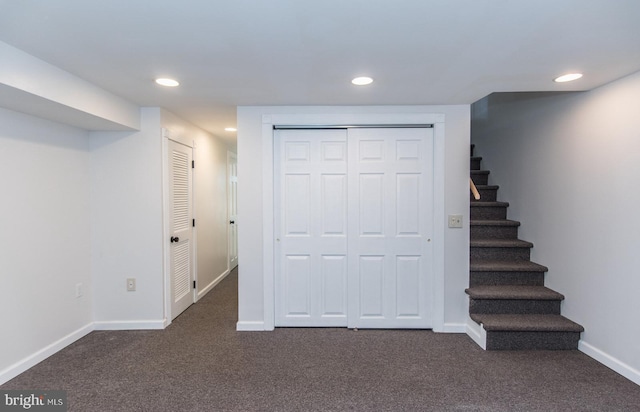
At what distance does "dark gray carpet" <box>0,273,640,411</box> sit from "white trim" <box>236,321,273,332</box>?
72 millimetres

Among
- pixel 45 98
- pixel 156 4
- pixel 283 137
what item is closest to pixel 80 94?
pixel 45 98

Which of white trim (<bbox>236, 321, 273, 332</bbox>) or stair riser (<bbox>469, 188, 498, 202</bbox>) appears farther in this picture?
stair riser (<bbox>469, 188, 498, 202</bbox>)

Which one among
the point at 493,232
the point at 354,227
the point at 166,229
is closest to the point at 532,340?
the point at 493,232

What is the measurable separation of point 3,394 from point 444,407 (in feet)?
9.52

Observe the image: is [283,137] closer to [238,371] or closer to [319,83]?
[319,83]

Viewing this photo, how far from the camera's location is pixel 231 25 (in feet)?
5.39

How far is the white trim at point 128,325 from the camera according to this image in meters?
3.19

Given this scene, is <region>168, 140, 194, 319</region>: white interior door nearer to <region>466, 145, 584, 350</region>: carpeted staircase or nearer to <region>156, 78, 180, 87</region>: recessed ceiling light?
<region>156, 78, 180, 87</region>: recessed ceiling light

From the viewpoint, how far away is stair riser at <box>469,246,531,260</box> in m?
3.38

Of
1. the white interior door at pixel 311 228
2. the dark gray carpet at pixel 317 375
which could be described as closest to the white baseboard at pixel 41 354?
the dark gray carpet at pixel 317 375

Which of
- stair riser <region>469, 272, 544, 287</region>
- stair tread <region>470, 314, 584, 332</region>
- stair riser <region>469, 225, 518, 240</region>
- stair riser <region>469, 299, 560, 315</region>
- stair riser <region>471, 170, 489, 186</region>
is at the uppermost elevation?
stair riser <region>471, 170, 489, 186</region>

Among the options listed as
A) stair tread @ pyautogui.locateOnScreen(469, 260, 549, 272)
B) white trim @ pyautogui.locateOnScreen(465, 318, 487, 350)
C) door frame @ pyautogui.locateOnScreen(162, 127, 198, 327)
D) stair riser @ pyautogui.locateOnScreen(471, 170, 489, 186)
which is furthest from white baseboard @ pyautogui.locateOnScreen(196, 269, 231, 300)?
stair riser @ pyautogui.locateOnScreen(471, 170, 489, 186)

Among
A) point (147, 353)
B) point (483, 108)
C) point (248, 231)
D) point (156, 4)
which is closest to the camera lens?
point (156, 4)

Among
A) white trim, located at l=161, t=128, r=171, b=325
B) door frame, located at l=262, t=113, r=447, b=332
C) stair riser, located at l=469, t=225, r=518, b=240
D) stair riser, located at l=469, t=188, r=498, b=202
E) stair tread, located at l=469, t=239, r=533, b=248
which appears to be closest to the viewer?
door frame, located at l=262, t=113, r=447, b=332
